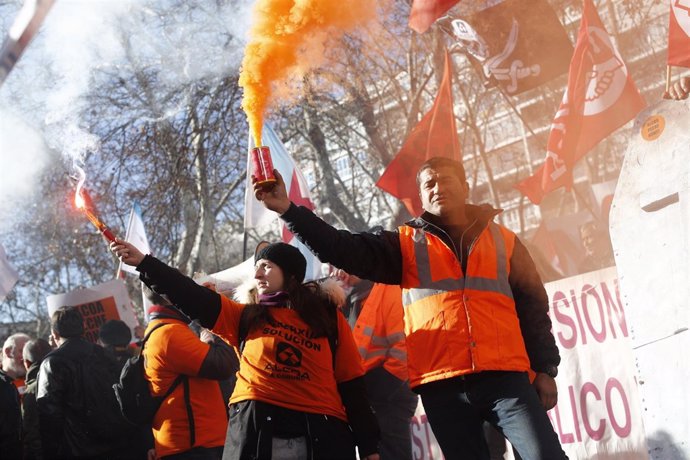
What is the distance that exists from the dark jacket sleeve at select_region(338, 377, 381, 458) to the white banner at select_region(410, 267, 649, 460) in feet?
7.84

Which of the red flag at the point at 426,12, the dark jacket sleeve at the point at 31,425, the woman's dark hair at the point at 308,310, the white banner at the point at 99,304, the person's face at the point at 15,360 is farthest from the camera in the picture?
the white banner at the point at 99,304

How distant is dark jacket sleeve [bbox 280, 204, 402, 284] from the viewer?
3.60m

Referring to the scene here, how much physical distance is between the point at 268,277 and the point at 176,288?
19.0 inches

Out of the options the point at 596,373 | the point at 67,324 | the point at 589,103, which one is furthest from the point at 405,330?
the point at 589,103

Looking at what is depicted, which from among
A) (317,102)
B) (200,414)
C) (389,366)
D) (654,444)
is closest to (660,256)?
(654,444)

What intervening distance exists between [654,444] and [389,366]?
169 centimetres

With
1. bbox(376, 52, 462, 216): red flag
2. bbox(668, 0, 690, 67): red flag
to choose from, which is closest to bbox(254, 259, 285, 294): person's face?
bbox(668, 0, 690, 67): red flag

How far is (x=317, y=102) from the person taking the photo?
46.4 ft

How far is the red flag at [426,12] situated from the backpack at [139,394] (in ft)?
12.6

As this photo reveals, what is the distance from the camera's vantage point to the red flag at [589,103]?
732cm

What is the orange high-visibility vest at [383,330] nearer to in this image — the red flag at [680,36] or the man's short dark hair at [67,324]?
the man's short dark hair at [67,324]

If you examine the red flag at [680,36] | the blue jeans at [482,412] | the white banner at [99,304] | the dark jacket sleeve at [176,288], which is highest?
the red flag at [680,36]

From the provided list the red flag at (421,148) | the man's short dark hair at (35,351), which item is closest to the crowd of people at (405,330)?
the man's short dark hair at (35,351)

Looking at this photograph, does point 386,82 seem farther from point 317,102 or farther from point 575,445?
point 575,445
